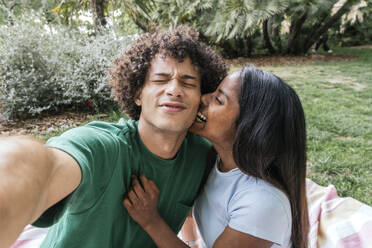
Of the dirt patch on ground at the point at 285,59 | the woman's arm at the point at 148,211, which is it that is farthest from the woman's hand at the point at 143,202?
the dirt patch on ground at the point at 285,59

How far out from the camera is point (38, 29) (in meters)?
5.43

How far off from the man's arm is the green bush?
427cm

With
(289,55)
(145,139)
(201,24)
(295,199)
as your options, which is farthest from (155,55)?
(289,55)

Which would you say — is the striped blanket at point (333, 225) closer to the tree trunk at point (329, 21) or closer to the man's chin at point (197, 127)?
the man's chin at point (197, 127)

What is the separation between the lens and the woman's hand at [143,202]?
140 cm

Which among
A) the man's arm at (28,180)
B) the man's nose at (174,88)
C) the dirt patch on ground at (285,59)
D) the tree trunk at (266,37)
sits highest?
the tree trunk at (266,37)

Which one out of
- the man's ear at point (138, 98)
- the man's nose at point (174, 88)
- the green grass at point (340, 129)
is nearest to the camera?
the man's nose at point (174, 88)

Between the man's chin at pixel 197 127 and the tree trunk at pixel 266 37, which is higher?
the tree trunk at pixel 266 37

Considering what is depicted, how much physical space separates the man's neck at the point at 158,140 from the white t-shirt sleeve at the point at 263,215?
0.49 meters

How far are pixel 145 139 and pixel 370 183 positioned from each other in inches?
117

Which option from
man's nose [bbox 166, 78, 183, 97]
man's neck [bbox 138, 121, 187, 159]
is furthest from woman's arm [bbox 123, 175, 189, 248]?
man's nose [bbox 166, 78, 183, 97]

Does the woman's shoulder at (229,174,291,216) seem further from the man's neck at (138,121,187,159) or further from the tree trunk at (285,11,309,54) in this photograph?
the tree trunk at (285,11,309,54)

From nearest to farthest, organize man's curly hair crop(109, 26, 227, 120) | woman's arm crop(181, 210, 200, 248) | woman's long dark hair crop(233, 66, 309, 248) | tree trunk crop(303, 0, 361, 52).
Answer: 1. woman's long dark hair crop(233, 66, 309, 248)
2. man's curly hair crop(109, 26, 227, 120)
3. woman's arm crop(181, 210, 200, 248)
4. tree trunk crop(303, 0, 361, 52)

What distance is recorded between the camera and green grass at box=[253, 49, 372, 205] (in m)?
3.29
